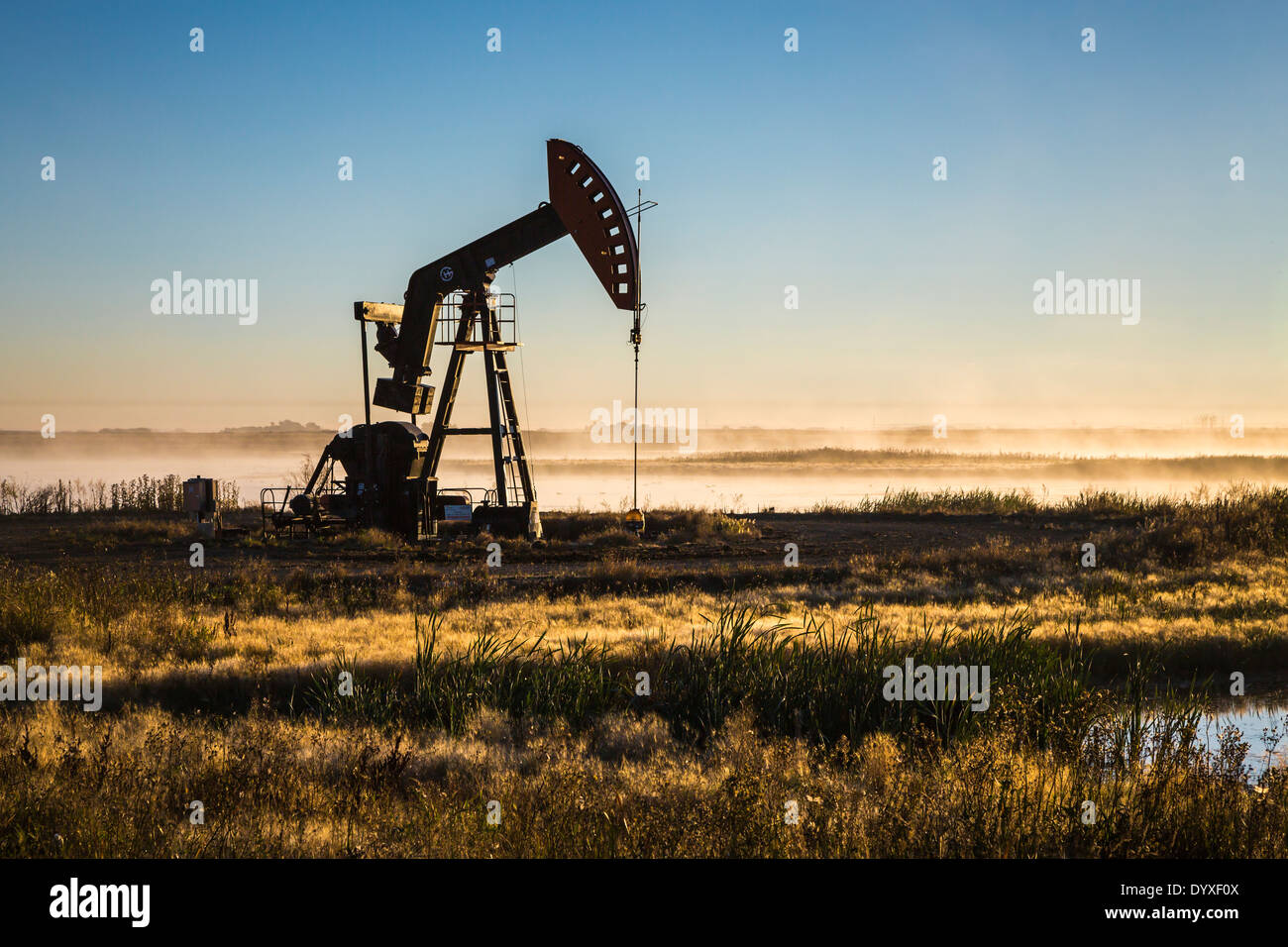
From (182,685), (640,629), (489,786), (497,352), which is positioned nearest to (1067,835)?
(489,786)

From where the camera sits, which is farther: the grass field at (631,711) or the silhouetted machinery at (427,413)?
the silhouetted machinery at (427,413)

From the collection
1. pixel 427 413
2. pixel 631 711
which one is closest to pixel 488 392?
pixel 427 413

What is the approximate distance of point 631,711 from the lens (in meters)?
9.05

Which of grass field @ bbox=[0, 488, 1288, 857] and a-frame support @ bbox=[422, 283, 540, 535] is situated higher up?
a-frame support @ bbox=[422, 283, 540, 535]

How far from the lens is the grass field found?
5.62 metres

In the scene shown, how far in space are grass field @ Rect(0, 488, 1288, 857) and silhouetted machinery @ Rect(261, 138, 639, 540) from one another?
11.3ft

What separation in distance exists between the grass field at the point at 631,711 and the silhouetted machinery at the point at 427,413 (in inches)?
135

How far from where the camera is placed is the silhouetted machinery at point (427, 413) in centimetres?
2141

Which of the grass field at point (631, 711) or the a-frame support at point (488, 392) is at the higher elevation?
the a-frame support at point (488, 392)

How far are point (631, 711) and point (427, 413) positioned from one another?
15.1m

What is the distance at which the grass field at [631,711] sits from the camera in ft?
18.4

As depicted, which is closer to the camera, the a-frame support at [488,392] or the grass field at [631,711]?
→ the grass field at [631,711]

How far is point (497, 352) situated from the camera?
21688 mm
